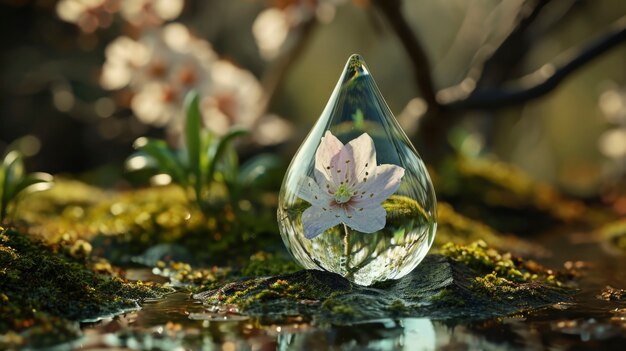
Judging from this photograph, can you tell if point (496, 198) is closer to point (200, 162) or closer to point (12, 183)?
point (200, 162)

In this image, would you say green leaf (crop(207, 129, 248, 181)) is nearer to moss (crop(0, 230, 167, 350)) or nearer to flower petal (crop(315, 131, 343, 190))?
moss (crop(0, 230, 167, 350))

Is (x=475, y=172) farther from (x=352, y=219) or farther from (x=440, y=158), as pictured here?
(x=352, y=219)

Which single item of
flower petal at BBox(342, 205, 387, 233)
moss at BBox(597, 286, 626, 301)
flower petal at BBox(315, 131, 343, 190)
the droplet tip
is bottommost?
moss at BBox(597, 286, 626, 301)

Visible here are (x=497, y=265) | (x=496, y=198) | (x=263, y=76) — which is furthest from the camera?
(x=263, y=76)

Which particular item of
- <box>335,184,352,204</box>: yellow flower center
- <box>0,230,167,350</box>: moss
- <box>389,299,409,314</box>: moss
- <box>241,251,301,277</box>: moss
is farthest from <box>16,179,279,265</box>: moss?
<box>389,299,409,314</box>: moss

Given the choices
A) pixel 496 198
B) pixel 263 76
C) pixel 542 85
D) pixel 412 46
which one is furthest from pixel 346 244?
pixel 263 76

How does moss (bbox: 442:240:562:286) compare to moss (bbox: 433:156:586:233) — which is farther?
moss (bbox: 433:156:586:233)

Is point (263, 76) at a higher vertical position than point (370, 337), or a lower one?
higher
